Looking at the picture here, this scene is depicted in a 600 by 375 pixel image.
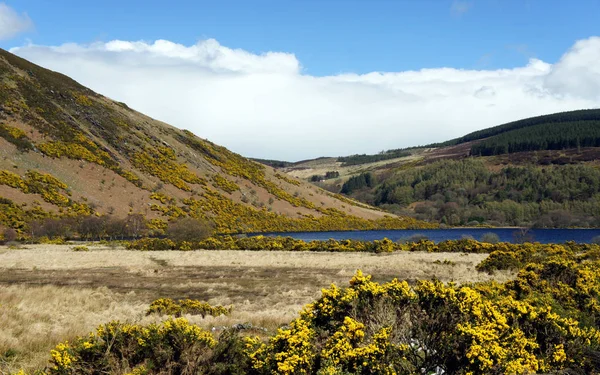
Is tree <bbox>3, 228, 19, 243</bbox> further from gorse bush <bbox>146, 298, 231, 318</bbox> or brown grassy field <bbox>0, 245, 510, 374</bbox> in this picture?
gorse bush <bbox>146, 298, 231, 318</bbox>

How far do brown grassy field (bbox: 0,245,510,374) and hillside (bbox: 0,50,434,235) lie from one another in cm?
2131

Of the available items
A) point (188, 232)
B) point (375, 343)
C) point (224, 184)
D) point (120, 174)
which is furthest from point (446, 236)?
point (375, 343)

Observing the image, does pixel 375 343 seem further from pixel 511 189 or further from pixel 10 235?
pixel 511 189

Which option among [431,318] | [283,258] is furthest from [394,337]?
[283,258]

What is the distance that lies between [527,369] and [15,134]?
76485 mm

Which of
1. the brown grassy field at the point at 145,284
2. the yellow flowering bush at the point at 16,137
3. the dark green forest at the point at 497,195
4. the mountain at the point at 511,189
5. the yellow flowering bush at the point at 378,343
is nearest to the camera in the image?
the yellow flowering bush at the point at 378,343

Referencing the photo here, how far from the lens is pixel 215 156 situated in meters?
108

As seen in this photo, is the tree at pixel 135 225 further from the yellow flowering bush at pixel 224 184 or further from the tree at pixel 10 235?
the yellow flowering bush at pixel 224 184

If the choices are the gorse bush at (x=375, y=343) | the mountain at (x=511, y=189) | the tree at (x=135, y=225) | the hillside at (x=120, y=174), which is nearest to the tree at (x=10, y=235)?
the hillside at (x=120, y=174)

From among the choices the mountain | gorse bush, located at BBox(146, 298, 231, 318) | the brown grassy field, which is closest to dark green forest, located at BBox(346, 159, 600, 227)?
the mountain

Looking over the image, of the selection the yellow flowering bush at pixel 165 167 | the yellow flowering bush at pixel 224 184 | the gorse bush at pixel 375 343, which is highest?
the yellow flowering bush at pixel 165 167

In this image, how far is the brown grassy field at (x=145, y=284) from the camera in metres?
11.0

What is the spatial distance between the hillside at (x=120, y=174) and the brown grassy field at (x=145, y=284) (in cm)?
2131

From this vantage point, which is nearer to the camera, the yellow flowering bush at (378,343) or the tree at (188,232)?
the yellow flowering bush at (378,343)
